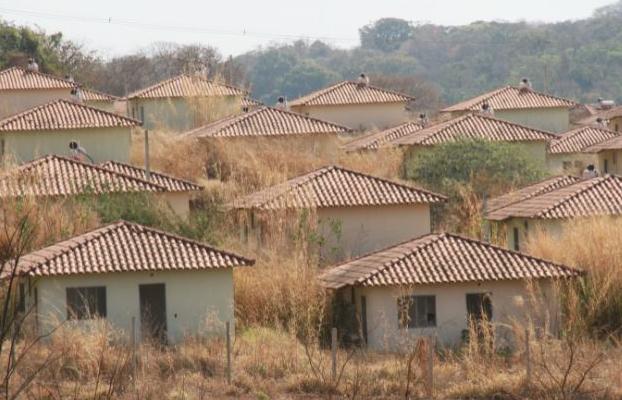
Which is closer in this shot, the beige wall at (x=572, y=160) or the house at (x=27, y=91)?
the house at (x=27, y=91)

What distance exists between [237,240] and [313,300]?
20.8 ft

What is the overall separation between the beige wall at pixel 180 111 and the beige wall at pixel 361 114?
12.8 feet

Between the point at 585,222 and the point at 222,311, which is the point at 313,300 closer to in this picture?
the point at 222,311

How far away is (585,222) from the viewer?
45438 mm

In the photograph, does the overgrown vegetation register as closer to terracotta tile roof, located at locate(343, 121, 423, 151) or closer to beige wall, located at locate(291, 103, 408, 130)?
terracotta tile roof, located at locate(343, 121, 423, 151)

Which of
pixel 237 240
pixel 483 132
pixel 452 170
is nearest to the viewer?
pixel 237 240

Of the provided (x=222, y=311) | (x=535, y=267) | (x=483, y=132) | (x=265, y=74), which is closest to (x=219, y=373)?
(x=222, y=311)

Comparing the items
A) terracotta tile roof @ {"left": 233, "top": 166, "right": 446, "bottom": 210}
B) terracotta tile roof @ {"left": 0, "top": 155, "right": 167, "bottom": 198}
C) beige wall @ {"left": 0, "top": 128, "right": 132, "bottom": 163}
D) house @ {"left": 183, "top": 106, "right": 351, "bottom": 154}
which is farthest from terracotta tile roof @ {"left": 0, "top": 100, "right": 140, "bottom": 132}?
terracotta tile roof @ {"left": 233, "top": 166, "right": 446, "bottom": 210}

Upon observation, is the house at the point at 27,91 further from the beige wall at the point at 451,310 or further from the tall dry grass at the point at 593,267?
the beige wall at the point at 451,310

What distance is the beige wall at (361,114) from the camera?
7162 centimetres

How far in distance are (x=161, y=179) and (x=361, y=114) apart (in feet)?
75.1

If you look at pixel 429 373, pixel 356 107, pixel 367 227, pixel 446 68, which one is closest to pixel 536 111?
pixel 356 107

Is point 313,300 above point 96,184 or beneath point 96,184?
beneath

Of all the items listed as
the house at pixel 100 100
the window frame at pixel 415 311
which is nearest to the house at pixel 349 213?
the window frame at pixel 415 311
